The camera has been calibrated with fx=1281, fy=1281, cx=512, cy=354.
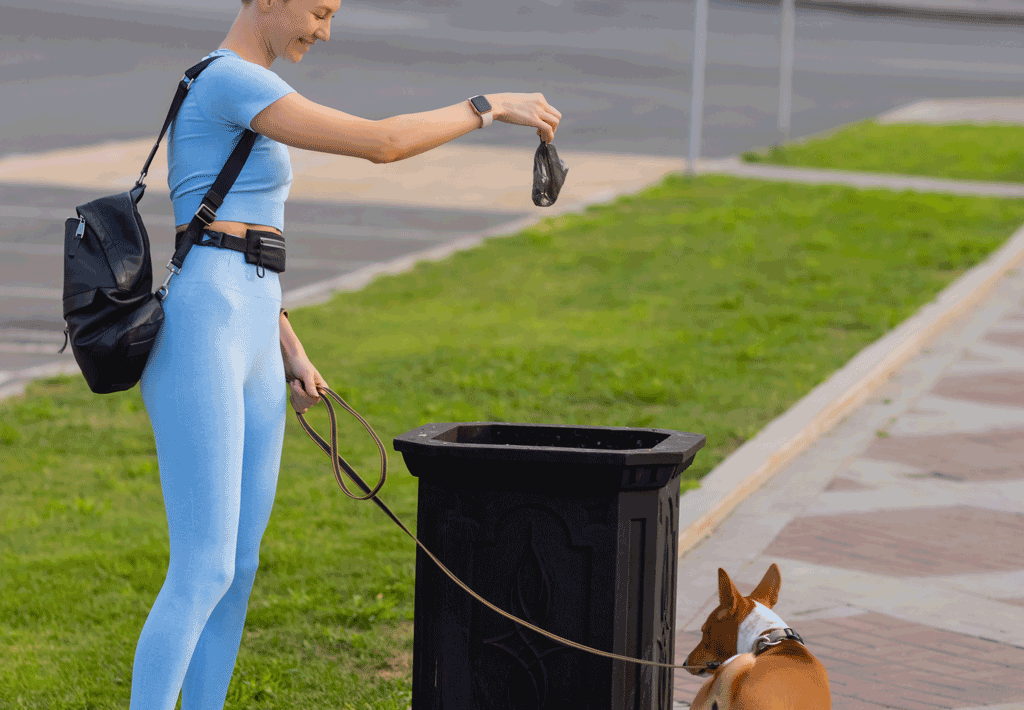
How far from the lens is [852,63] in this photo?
3525cm

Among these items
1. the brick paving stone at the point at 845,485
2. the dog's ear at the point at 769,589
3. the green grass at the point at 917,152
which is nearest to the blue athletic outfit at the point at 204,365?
the dog's ear at the point at 769,589

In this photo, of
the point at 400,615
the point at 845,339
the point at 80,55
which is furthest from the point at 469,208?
the point at 80,55

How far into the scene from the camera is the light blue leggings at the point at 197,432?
2900 mm

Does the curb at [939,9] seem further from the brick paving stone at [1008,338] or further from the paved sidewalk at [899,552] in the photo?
the paved sidewalk at [899,552]

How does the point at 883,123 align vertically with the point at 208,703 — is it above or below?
above

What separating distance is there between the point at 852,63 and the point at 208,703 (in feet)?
114

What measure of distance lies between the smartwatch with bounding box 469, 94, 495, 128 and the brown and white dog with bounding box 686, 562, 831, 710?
130cm

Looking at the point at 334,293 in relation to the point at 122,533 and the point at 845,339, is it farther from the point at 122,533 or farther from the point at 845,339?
the point at 122,533

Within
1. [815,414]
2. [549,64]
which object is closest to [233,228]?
[815,414]

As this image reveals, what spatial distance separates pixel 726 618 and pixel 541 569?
0.54m

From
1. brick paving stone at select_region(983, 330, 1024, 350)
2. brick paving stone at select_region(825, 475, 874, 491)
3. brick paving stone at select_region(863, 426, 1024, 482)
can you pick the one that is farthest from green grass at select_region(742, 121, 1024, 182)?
brick paving stone at select_region(825, 475, 874, 491)

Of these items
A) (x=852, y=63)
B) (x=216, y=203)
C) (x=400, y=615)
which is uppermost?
(x=852, y=63)

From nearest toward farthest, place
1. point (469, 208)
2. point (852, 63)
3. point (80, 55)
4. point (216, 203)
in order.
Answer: point (216, 203) < point (469, 208) < point (80, 55) < point (852, 63)

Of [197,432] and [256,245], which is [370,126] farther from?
[197,432]
